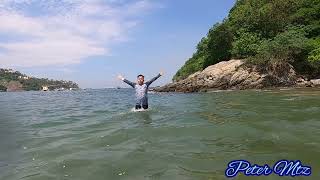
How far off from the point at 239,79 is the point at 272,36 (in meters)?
9.65

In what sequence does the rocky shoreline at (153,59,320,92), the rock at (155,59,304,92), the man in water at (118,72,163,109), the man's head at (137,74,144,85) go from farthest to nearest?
1. the rock at (155,59,304,92)
2. the rocky shoreline at (153,59,320,92)
3. the man's head at (137,74,144,85)
4. the man in water at (118,72,163,109)

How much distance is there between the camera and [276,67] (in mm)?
41500

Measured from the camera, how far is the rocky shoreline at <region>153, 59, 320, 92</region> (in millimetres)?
40531

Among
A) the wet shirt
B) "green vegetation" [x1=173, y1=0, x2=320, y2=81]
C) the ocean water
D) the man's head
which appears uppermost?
"green vegetation" [x1=173, y1=0, x2=320, y2=81]

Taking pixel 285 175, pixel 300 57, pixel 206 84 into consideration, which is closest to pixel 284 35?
pixel 300 57

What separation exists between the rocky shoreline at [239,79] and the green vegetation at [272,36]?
1114mm

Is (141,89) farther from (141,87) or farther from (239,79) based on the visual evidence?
(239,79)

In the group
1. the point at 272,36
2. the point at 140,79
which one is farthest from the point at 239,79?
the point at 140,79

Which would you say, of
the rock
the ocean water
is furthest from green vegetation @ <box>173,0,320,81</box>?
the ocean water

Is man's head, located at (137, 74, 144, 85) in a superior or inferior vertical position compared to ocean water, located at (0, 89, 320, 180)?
superior

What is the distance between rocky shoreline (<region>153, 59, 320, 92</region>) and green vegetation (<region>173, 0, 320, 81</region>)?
3.66ft

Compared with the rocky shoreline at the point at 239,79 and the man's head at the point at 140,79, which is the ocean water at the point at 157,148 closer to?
the man's head at the point at 140,79

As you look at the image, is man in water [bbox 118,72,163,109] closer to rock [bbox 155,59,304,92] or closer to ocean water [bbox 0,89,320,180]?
ocean water [bbox 0,89,320,180]

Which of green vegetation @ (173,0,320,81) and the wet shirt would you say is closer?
the wet shirt
